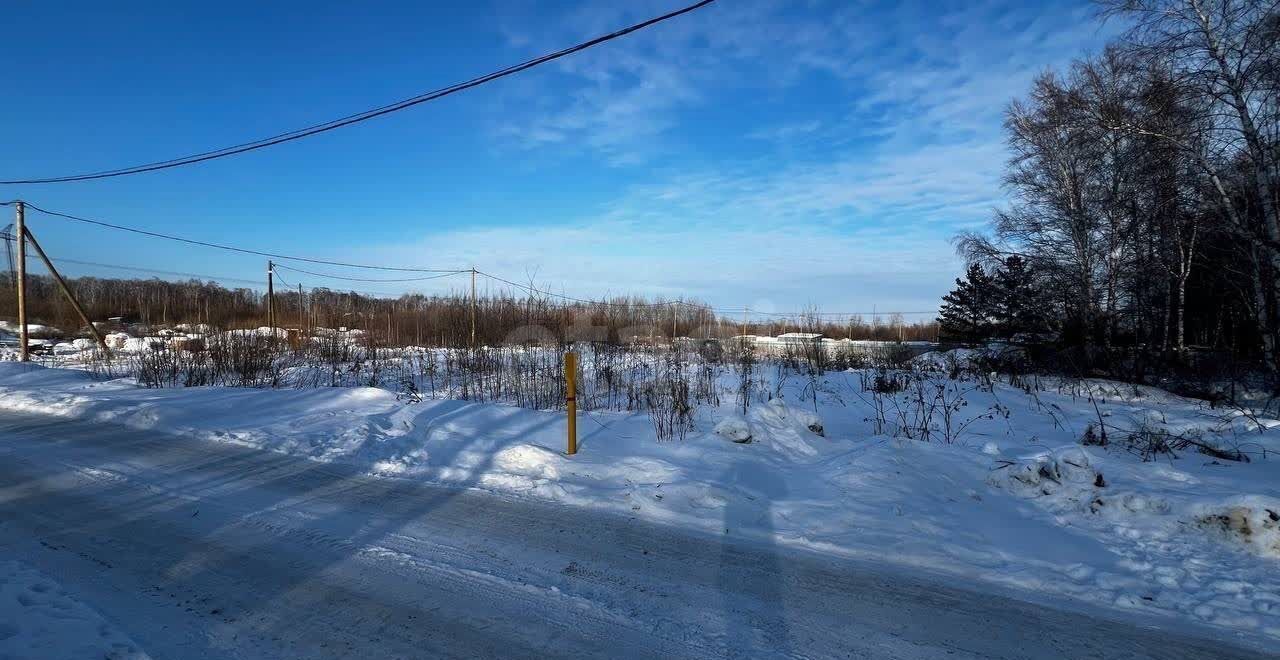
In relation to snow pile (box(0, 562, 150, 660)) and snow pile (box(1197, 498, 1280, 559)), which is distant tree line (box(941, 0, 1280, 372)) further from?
snow pile (box(0, 562, 150, 660))

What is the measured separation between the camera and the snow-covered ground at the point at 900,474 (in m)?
4.28

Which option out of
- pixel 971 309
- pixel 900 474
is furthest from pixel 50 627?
pixel 971 309

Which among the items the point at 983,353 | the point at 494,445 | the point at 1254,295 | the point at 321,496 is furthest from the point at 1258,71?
the point at 321,496

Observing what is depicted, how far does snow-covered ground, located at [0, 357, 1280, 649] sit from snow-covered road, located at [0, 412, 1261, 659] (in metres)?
0.46

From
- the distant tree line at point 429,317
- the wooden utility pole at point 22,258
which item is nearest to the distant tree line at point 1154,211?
the distant tree line at point 429,317

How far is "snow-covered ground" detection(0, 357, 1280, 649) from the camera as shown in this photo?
4.28m

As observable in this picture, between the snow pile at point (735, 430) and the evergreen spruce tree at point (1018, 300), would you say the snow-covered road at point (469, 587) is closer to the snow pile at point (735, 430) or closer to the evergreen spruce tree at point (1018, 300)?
the snow pile at point (735, 430)

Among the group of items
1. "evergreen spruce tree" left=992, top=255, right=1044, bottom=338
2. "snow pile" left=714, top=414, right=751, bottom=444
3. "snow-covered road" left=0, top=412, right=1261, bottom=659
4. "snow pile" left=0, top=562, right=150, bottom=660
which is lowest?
"snow-covered road" left=0, top=412, right=1261, bottom=659

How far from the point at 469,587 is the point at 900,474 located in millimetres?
4503

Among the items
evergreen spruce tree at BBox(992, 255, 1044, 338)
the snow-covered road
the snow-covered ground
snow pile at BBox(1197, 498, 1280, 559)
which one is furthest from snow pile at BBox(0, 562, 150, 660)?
evergreen spruce tree at BBox(992, 255, 1044, 338)

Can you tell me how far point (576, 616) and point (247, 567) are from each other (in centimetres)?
232

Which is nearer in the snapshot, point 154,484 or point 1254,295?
point 154,484

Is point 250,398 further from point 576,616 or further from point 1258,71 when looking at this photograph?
point 1258,71

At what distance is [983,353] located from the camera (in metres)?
17.9
